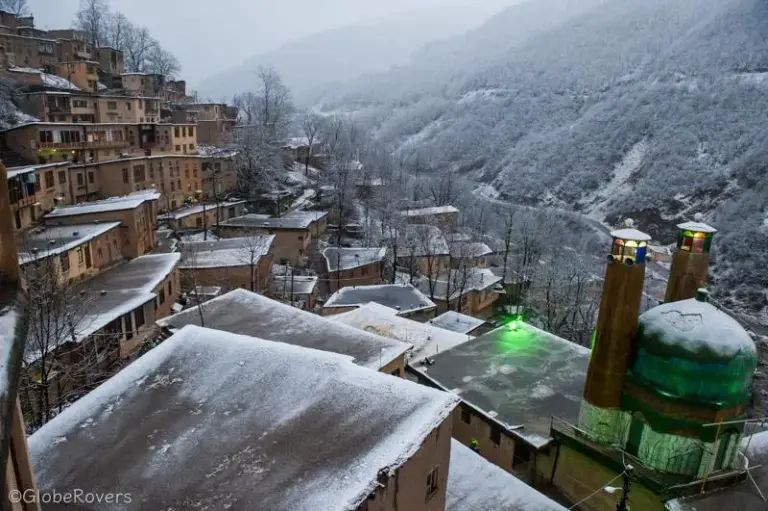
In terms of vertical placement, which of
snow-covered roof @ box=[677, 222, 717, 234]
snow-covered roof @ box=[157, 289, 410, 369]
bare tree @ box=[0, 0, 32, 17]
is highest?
bare tree @ box=[0, 0, 32, 17]

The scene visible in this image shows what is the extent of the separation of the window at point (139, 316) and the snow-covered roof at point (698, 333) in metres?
22.5

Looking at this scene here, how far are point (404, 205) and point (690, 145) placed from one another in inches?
2028

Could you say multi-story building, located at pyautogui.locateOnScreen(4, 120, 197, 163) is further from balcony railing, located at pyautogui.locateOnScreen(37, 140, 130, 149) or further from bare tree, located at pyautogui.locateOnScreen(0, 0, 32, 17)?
bare tree, located at pyautogui.locateOnScreen(0, 0, 32, 17)

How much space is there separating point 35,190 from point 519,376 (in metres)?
32.0

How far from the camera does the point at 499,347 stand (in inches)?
866

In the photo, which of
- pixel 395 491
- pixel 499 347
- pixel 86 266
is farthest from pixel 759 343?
pixel 86 266

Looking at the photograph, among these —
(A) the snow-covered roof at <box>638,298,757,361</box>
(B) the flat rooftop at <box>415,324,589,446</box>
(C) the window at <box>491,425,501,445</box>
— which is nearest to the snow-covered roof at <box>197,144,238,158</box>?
(B) the flat rooftop at <box>415,324,589,446</box>

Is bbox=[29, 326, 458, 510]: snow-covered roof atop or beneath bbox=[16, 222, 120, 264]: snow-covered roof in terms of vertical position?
atop

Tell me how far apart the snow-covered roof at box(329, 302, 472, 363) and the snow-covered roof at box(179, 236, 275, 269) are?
35.1 feet

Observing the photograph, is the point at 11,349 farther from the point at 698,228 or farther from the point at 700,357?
the point at 698,228

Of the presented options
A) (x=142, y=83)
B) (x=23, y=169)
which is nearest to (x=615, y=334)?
(x=23, y=169)

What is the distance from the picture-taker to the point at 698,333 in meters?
13.3

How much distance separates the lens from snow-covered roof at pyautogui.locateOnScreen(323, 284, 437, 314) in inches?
1385

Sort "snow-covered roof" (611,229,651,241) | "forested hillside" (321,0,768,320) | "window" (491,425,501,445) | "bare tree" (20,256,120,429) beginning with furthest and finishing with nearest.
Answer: "forested hillside" (321,0,768,320) → "bare tree" (20,256,120,429) → "window" (491,425,501,445) → "snow-covered roof" (611,229,651,241)
